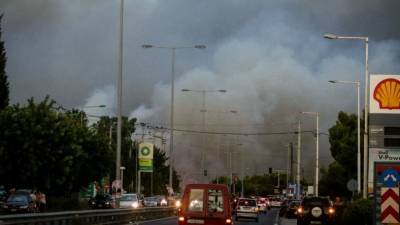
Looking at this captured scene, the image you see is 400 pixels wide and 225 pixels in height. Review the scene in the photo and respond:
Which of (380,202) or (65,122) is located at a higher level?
(65,122)

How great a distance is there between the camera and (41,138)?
61.9 m

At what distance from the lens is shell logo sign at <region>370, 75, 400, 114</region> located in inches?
1543

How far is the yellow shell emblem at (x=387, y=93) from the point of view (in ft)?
129

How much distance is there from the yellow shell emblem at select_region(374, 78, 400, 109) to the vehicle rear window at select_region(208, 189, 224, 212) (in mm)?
14392

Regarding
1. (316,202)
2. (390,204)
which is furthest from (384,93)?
(390,204)

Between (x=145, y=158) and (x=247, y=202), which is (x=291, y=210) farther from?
(x=145, y=158)

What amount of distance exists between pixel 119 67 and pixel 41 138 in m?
17.6

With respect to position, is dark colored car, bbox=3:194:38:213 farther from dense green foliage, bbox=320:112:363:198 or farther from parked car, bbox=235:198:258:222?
dense green foliage, bbox=320:112:363:198

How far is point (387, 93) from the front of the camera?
1556 inches

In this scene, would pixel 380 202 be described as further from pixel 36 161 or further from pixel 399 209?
pixel 36 161

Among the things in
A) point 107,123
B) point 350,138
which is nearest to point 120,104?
point 350,138

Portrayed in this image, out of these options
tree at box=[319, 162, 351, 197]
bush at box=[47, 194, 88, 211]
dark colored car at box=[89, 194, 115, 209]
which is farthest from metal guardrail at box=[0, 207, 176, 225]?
tree at box=[319, 162, 351, 197]

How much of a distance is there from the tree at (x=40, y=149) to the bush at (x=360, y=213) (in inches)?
1112

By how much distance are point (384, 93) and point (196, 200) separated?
15236 mm
